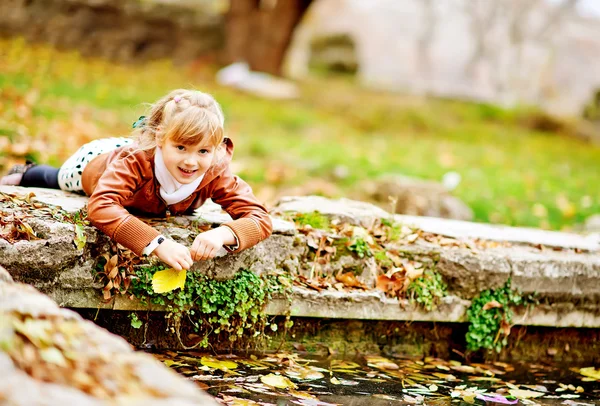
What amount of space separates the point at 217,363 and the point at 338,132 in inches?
296

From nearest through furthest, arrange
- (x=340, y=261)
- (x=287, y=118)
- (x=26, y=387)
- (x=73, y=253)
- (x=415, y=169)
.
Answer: (x=26, y=387) < (x=73, y=253) < (x=340, y=261) < (x=415, y=169) < (x=287, y=118)

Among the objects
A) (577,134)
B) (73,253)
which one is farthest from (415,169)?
(577,134)

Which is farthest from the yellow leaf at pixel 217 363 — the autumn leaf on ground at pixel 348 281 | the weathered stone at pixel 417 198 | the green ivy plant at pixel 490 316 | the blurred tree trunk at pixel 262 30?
the blurred tree trunk at pixel 262 30

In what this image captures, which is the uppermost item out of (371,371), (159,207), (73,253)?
(159,207)

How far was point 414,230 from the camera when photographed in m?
3.75

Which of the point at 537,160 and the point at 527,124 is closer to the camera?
the point at 537,160

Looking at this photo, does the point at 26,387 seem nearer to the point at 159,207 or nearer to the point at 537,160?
the point at 159,207

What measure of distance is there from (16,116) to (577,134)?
10.9 metres

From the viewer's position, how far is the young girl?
106 inches

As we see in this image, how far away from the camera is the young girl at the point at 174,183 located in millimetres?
2699

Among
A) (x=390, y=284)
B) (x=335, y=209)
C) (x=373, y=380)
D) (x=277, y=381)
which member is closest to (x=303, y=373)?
(x=277, y=381)

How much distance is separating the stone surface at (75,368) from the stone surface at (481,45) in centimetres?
2222

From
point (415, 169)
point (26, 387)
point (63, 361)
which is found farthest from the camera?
point (415, 169)

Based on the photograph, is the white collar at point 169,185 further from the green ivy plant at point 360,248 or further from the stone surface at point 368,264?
the green ivy plant at point 360,248
